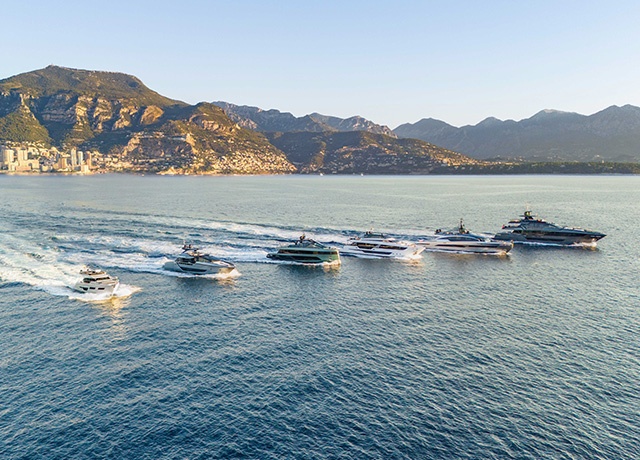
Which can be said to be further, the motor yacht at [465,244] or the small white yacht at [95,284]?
the motor yacht at [465,244]

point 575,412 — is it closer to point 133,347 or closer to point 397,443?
point 397,443

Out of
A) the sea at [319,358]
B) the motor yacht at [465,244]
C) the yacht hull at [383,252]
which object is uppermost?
the motor yacht at [465,244]

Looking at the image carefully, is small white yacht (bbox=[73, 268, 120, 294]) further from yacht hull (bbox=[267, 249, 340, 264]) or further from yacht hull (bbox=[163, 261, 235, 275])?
yacht hull (bbox=[267, 249, 340, 264])

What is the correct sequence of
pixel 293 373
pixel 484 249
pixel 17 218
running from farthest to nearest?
pixel 17 218
pixel 484 249
pixel 293 373

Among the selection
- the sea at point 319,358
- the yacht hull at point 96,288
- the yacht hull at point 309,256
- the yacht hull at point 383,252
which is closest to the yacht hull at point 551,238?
the sea at point 319,358

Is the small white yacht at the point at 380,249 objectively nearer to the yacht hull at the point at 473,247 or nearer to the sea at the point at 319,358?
the sea at the point at 319,358

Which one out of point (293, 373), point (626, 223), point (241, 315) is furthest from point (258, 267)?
point (626, 223)

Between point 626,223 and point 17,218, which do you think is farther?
point 626,223
